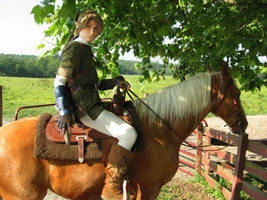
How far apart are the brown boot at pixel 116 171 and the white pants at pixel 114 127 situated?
0.27 feet

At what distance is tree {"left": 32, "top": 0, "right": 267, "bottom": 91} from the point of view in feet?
9.50

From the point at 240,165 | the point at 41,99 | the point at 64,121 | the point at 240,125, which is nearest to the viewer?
the point at 64,121

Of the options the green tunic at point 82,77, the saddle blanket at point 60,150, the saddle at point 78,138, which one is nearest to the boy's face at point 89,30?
the green tunic at point 82,77

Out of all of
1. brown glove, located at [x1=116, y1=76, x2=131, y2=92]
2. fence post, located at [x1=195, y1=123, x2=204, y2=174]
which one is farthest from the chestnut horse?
fence post, located at [x1=195, y1=123, x2=204, y2=174]

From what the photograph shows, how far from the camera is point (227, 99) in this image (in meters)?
2.87

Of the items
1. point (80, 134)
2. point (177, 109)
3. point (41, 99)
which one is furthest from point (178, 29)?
point (41, 99)

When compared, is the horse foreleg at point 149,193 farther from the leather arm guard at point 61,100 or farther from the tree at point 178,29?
the tree at point 178,29

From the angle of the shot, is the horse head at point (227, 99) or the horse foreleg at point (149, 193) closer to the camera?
the horse foreleg at point (149, 193)

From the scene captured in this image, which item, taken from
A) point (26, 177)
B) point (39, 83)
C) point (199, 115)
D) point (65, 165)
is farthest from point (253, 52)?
point (39, 83)

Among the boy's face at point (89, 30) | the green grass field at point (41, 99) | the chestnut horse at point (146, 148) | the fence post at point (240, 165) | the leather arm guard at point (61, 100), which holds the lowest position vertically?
the green grass field at point (41, 99)

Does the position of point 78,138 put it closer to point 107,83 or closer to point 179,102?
point 107,83

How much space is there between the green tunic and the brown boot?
49 centimetres

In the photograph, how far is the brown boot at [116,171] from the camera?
2320 millimetres

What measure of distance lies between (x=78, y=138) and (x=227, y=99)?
2053mm
